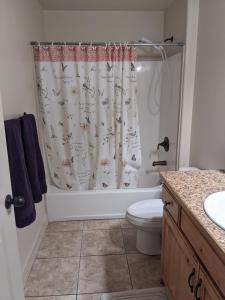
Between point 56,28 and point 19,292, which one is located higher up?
point 56,28

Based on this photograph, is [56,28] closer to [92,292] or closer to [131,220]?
[131,220]

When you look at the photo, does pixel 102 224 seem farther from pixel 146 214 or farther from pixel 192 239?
pixel 192 239

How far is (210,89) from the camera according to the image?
185 cm

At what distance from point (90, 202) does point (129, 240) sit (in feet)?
1.99

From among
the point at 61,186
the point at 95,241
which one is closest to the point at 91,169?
the point at 61,186

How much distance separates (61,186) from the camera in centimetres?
265

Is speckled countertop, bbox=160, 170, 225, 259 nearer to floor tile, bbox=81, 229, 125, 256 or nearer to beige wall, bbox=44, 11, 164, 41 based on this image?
floor tile, bbox=81, 229, 125, 256

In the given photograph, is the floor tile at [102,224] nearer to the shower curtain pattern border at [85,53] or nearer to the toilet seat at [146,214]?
the toilet seat at [146,214]

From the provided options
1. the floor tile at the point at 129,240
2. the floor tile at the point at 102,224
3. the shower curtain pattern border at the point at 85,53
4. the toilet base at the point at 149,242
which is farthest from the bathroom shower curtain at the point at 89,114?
the toilet base at the point at 149,242

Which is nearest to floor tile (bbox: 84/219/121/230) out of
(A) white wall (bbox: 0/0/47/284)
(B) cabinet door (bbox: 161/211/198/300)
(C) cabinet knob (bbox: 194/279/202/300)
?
(A) white wall (bbox: 0/0/47/284)

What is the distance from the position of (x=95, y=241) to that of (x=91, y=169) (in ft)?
2.50

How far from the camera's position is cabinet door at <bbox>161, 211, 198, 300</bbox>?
1120mm

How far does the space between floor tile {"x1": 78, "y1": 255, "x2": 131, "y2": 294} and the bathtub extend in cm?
64

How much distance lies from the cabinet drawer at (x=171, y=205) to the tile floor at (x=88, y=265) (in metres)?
0.72
